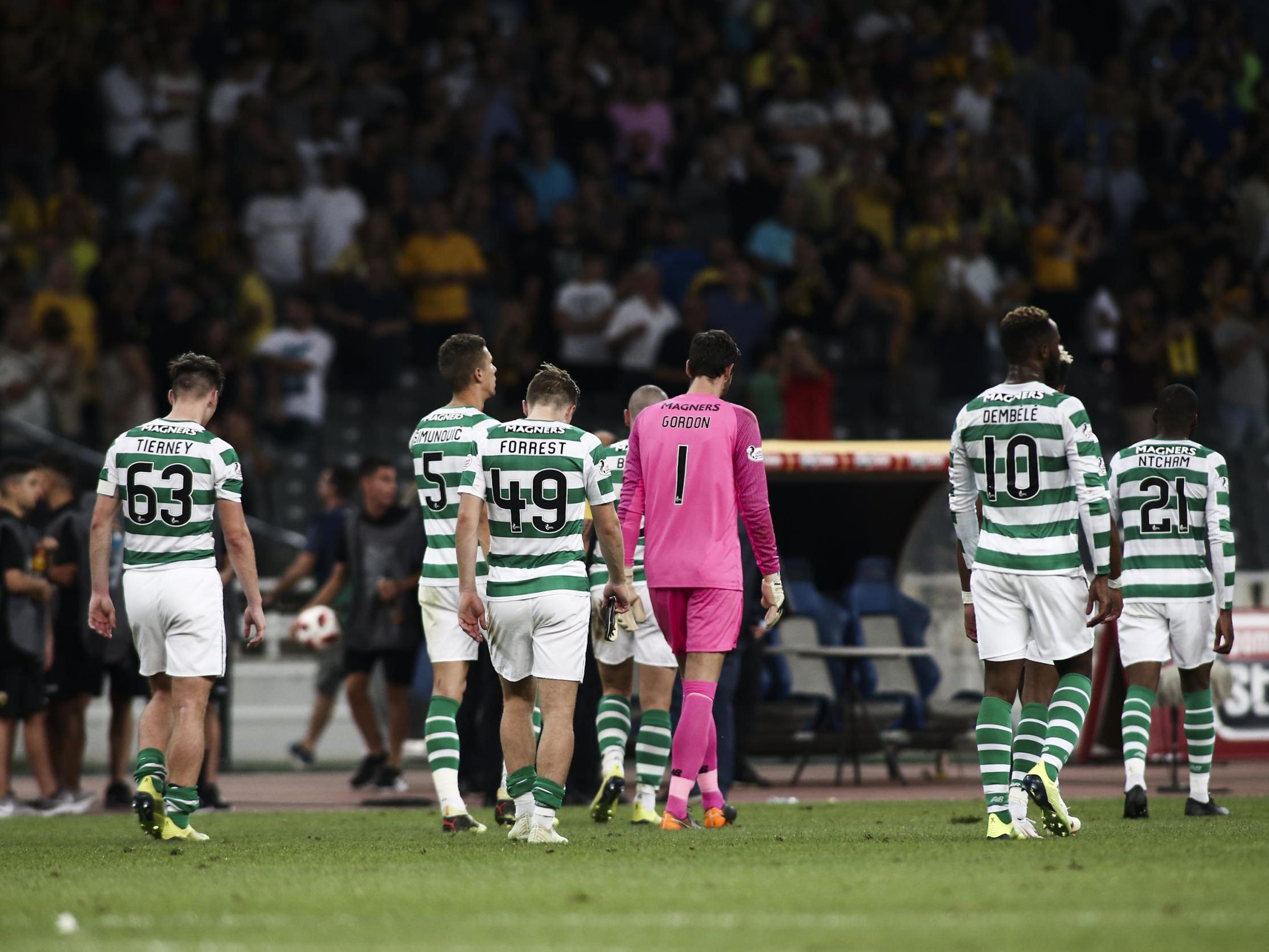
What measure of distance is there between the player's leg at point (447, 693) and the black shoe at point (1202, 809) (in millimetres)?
3988

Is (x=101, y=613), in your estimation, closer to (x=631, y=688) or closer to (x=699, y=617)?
(x=699, y=617)

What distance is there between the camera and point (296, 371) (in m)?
19.4

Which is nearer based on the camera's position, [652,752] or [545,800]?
[545,800]

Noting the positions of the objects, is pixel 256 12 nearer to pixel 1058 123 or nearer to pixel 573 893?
pixel 1058 123

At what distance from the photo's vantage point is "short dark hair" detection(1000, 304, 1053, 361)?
8.92m

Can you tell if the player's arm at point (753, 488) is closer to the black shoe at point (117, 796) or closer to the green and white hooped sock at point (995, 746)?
the green and white hooped sock at point (995, 746)

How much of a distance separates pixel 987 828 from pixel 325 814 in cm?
501

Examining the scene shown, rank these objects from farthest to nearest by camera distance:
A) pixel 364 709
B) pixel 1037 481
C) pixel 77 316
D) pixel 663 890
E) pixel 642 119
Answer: pixel 642 119 → pixel 77 316 → pixel 364 709 → pixel 1037 481 → pixel 663 890

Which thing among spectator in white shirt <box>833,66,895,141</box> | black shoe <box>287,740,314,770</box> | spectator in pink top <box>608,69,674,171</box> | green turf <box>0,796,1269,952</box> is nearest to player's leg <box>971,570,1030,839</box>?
green turf <box>0,796,1269,952</box>

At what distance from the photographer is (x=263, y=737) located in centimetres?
1856

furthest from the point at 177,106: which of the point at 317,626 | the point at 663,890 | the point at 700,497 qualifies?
the point at 663,890

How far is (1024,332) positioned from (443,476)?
10.5 feet

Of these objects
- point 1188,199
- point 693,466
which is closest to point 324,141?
point 1188,199

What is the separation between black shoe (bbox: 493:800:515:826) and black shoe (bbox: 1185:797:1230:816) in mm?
3839
